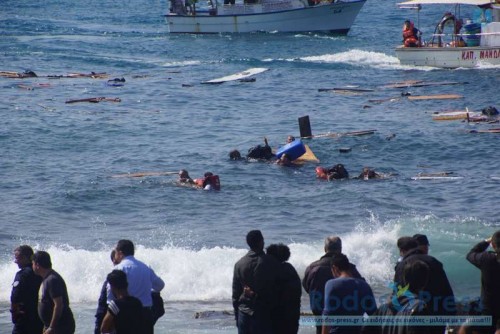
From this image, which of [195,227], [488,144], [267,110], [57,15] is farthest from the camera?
[57,15]

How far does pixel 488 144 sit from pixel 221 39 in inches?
1190

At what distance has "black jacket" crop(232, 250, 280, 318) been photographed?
9.51 meters

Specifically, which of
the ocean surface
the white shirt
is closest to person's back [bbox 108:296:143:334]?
the white shirt

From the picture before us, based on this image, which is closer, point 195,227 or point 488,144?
point 195,227

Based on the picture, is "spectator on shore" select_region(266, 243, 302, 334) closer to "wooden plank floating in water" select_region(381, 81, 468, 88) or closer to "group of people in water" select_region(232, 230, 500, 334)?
"group of people in water" select_region(232, 230, 500, 334)

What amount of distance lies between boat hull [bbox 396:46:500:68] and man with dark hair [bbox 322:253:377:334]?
1247 inches

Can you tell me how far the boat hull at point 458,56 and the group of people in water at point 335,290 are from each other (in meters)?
30.2

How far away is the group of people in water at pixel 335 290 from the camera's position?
8.78 m

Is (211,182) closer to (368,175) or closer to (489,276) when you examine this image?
(368,175)

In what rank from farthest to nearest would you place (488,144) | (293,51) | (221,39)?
(221,39), (293,51), (488,144)

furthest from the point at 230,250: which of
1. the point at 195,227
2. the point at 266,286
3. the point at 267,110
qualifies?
the point at 267,110

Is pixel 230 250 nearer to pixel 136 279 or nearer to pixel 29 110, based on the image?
pixel 136 279

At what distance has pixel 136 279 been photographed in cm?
931

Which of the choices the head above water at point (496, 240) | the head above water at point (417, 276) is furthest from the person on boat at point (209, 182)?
the head above water at point (417, 276)
